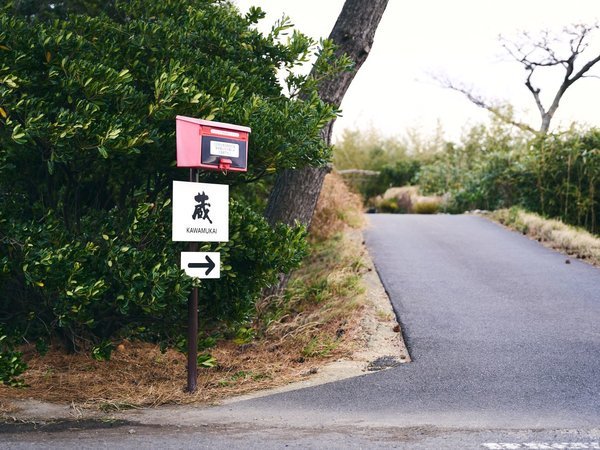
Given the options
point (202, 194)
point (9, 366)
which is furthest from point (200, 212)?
point (9, 366)

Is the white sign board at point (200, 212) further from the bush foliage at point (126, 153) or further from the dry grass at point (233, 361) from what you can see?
the dry grass at point (233, 361)

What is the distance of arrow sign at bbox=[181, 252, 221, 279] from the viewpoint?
563 cm

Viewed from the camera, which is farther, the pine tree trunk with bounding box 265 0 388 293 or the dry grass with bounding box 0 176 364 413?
the pine tree trunk with bounding box 265 0 388 293

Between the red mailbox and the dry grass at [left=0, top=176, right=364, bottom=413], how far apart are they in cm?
202

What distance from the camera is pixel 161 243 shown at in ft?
19.5

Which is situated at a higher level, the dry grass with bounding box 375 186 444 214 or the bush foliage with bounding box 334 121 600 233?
the bush foliage with bounding box 334 121 600 233

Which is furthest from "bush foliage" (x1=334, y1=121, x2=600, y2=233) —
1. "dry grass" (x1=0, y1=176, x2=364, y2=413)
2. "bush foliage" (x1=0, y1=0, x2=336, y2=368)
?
"bush foliage" (x1=0, y1=0, x2=336, y2=368)

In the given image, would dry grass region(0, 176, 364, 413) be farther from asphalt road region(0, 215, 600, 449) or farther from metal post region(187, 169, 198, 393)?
asphalt road region(0, 215, 600, 449)

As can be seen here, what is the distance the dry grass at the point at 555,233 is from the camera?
12.0m

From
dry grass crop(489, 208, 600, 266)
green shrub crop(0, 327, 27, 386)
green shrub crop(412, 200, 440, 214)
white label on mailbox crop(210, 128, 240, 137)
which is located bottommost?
green shrub crop(0, 327, 27, 386)

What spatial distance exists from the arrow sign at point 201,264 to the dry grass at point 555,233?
309 inches

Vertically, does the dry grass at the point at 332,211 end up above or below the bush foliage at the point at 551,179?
below

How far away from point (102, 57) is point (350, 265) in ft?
17.3

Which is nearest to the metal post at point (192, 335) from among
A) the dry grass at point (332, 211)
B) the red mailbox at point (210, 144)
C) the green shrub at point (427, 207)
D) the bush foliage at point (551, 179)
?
the red mailbox at point (210, 144)
